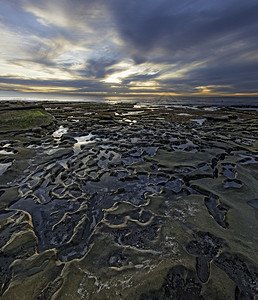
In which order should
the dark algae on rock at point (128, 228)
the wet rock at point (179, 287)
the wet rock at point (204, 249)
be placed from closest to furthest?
the wet rock at point (179, 287), the dark algae on rock at point (128, 228), the wet rock at point (204, 249)

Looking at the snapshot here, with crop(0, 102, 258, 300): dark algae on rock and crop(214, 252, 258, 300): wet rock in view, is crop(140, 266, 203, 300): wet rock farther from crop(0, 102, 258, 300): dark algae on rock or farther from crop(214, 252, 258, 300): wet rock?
crop(214, 252, 258, 300): wet rock

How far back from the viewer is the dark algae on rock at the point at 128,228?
289 cm

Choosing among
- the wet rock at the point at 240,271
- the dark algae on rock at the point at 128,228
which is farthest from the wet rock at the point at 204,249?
the wet rock at the point at 240,271

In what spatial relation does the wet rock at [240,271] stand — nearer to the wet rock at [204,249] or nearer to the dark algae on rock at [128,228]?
the dark algae on rock at [128,228]

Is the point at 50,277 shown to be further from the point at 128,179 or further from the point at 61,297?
the point at 128,179

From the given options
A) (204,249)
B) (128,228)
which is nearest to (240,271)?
(204,249)

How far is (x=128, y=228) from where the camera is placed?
431cm

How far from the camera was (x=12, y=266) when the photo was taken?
10.6ft

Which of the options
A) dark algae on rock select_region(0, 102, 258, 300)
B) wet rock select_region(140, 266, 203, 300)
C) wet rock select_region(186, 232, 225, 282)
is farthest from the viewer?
wet rock select_region(186, 232, 225, 282)

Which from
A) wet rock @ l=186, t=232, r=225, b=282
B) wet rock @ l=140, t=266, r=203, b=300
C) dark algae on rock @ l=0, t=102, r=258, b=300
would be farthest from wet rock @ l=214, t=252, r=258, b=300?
wet rock @ l=140, t=266, r=203, b=300


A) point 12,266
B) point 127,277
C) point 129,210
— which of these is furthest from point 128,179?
point 12,266

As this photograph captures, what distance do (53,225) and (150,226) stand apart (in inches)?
114

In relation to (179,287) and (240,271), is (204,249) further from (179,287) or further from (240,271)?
(179,287)

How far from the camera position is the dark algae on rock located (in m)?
2.89
